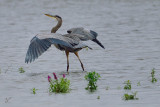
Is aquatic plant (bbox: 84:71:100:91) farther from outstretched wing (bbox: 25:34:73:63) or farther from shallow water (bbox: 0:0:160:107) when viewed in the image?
outstretched wing (bbox: 25:34:73:63)

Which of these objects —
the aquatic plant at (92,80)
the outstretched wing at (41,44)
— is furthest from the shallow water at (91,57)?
the outstretched wing at (41,44)

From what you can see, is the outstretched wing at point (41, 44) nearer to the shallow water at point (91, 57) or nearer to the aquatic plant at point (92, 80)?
the shallow water at point (91, 57)

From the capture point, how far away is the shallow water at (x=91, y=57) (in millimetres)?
7840

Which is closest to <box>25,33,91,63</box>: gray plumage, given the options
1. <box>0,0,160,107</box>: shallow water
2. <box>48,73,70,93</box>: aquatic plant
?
<box>0,0,160,107</box>: shallow water

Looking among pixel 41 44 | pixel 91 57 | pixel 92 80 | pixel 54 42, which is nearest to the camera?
pixel 92 80

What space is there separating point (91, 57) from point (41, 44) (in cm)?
348

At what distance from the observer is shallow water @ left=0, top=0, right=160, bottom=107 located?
7840 mm

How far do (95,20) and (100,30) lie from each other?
365cm

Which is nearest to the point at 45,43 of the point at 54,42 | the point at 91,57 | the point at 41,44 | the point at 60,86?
the point at 41,44

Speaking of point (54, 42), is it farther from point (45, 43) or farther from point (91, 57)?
point (91, 57)

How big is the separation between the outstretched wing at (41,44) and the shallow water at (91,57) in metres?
0.54

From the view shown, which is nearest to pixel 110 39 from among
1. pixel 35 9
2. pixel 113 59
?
pixel 113 59

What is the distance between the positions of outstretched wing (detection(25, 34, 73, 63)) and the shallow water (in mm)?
542

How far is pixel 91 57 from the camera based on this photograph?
1281cm
